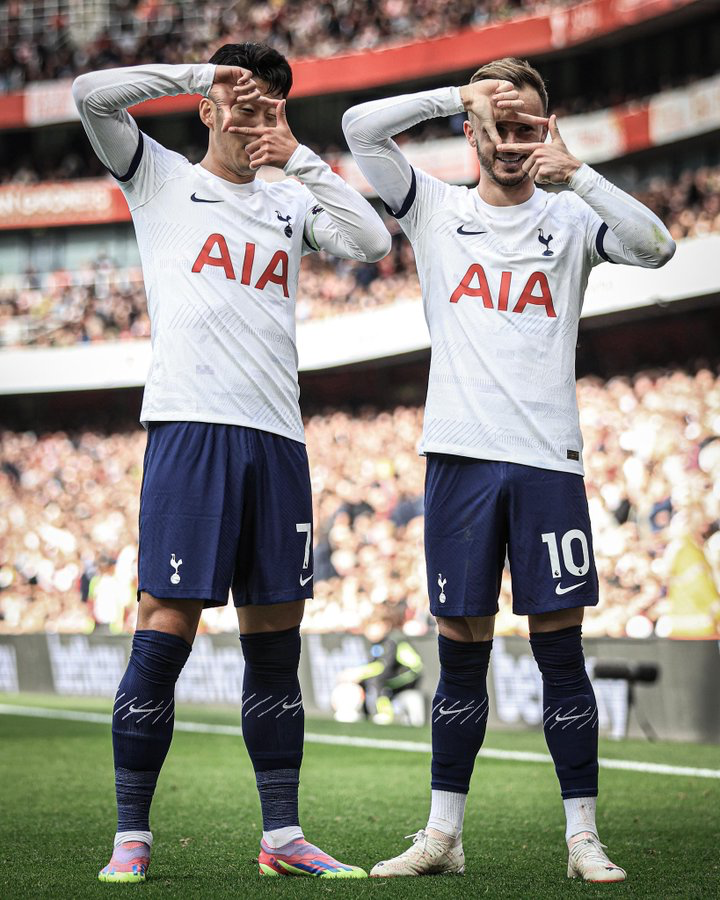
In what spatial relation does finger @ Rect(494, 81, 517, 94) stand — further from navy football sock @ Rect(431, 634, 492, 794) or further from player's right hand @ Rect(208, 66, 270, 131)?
navy football sock @ Rect(431, 634, 492, 794)

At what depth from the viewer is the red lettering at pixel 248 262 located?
11.6 feet

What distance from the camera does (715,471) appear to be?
37.6 ft

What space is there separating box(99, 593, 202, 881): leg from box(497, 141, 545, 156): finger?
152cm

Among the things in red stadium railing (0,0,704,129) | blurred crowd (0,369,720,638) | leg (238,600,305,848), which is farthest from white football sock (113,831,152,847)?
red stadium railing (0,0,704,129)

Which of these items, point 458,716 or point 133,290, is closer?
point 458,716

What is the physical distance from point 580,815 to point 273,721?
89 cm

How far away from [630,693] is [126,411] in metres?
17.8

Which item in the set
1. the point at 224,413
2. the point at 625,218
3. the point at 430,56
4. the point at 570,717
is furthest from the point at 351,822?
the point at 430,56

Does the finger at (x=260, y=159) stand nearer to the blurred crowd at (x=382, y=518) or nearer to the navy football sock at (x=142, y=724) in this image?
the navy football sock at (x=142, y=724)

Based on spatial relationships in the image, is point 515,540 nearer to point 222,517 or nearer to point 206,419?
point 222,517

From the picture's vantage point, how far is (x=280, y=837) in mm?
3514

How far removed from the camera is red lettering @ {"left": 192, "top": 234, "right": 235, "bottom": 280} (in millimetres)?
3508

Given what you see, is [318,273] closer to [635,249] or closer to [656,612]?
[656,612]

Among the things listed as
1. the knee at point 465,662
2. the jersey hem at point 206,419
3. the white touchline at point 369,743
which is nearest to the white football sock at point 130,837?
the knee at point 465,662
